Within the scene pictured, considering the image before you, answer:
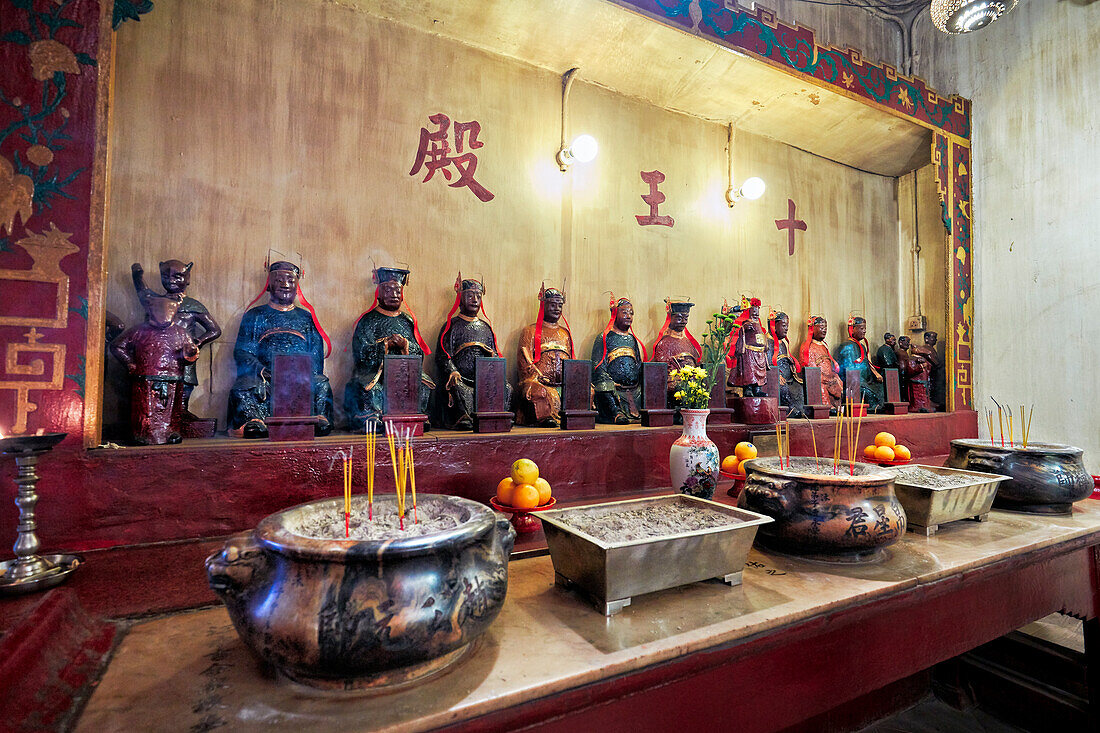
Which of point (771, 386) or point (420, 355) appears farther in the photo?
point (771, 386)

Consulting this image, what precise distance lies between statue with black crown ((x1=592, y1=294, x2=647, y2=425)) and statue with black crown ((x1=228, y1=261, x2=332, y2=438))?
5.42 ft

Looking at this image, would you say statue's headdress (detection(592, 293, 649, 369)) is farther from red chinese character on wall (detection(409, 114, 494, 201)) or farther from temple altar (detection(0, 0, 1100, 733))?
red chinese character on wall (detection(409, 114, 494, 201))

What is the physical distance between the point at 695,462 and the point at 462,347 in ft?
4.86

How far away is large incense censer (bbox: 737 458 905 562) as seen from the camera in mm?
1749

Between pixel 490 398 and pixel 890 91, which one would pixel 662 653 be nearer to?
pixel 490 398

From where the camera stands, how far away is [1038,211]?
4266 mm

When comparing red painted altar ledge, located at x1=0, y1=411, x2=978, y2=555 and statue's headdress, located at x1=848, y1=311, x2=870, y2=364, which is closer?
red painted altar ledge, located at x1=0, y1=411, x2=978, y2=555

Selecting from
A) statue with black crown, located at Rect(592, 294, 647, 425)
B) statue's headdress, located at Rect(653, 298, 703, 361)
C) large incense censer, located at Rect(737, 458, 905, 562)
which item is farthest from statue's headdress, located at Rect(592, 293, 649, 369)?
large incense censer, located at Rect(737, 458, 905, 562)

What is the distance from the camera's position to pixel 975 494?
7.47 ft

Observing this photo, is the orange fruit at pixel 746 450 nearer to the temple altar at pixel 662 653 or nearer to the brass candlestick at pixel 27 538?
the temple altar at pixel 662 653

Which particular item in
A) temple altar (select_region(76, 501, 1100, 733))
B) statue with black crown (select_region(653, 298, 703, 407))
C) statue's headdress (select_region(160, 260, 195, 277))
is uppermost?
statue's headdress (select_region(160, 260, 195, 277))

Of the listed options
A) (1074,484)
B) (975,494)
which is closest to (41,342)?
(975,494)

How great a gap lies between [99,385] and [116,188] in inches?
48.2

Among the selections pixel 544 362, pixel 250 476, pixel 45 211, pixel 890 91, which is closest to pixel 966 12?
pixel 890 91
